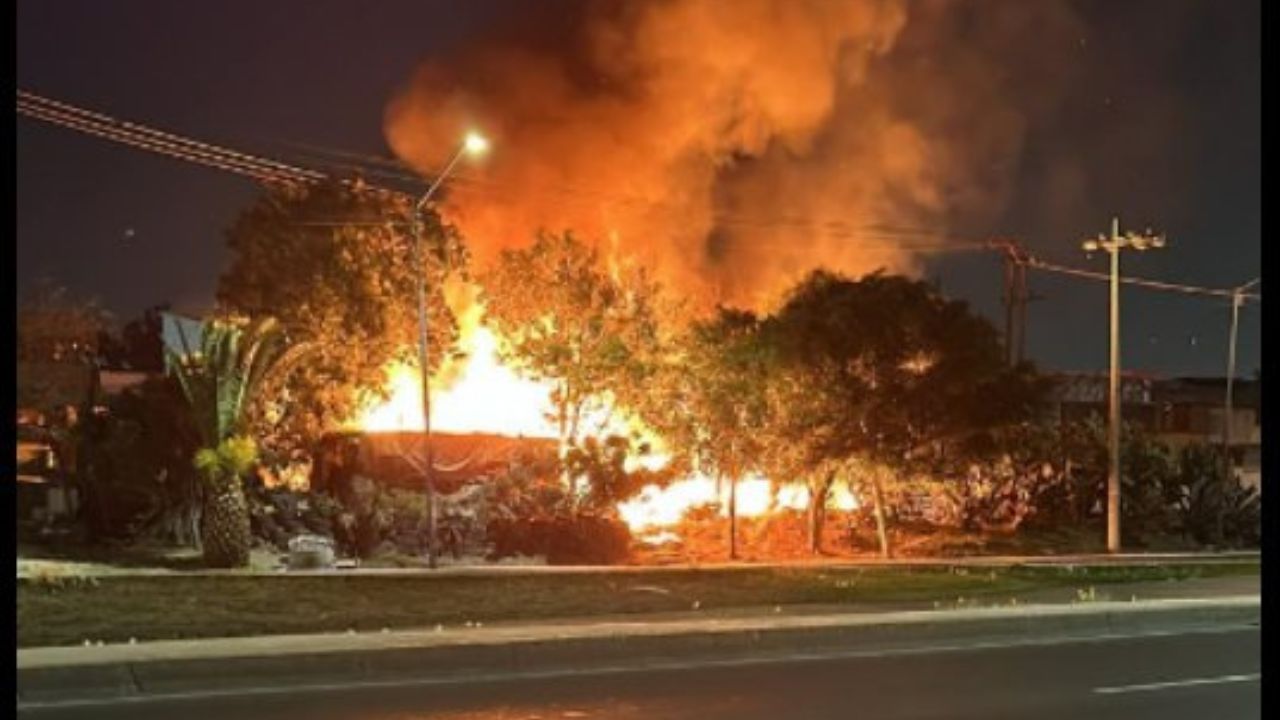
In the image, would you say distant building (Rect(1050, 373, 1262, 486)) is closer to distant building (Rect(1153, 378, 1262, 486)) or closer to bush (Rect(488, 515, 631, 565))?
distant building (Rect(1153, 378, 1262, 486))

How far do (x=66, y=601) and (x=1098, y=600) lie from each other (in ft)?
41.1

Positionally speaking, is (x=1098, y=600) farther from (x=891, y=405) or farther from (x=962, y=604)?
(x=891, y=405)

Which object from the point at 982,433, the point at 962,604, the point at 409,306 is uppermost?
the point at 409,306

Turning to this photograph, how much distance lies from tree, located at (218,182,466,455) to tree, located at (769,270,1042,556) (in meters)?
7.52

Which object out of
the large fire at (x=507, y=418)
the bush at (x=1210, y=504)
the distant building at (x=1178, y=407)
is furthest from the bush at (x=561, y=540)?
the distant building at (x=1178, y=407)

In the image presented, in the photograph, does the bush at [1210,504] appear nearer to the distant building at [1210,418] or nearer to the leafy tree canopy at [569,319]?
the leafy tree canopy at [569,319]

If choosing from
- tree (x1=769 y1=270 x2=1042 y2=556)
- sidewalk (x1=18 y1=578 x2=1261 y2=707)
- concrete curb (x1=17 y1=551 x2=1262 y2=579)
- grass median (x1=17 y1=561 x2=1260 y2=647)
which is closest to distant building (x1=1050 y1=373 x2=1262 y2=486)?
concrete curb (x1=17 y1=551 x2=1262 y2=579)

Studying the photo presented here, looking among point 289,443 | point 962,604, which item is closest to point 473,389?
point 289,443

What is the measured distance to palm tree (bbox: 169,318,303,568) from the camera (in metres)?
20.2

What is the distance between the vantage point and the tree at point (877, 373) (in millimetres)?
25891

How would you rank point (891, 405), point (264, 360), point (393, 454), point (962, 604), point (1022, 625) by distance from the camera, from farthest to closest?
point (393, 454) → point (891, 405) → point (264, 360) → point (962, 604) → point (1022, 625)

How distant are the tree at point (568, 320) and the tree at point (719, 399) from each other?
67.9 inches

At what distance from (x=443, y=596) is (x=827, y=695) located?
705 cm
